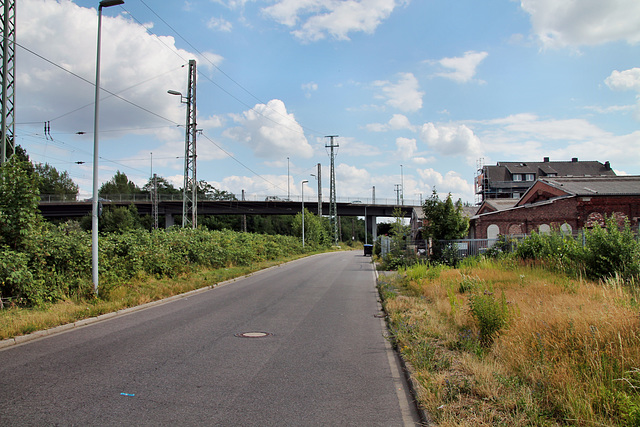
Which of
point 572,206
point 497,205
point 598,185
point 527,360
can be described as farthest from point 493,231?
point 527,360

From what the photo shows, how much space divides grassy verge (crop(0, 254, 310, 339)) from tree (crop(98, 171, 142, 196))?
345 feet

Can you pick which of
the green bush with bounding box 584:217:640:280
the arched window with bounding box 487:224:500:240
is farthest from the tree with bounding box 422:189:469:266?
the arched window with bounding box 487:224:500:240

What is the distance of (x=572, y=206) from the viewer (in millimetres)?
26500

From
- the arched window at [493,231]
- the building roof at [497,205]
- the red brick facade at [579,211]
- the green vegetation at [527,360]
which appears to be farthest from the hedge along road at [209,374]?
the building roof at [497,205]

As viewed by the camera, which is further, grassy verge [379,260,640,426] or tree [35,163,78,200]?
tree [35,163,78,200]

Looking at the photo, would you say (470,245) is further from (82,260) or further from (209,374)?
(209,374)

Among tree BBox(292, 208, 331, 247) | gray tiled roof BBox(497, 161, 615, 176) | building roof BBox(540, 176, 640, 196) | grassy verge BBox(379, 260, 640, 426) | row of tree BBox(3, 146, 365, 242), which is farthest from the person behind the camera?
gray tiled roof BBox(497, 161, 615, 176)

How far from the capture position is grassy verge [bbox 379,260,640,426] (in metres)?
4.16

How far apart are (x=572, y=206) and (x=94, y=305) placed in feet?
84.5

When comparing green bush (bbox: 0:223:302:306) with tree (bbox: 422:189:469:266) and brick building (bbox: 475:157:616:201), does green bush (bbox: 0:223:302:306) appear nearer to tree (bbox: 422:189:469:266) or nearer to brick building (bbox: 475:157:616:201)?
tree (bbox: 422:189:469:266)

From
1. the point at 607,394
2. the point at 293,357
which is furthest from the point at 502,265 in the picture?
the point at 607,394

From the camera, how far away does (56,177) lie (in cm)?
10281

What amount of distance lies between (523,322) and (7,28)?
24512mm

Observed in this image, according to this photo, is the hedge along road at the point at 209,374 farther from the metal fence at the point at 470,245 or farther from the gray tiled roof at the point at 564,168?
the gray tiled roof at the point at 564,168
